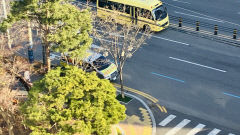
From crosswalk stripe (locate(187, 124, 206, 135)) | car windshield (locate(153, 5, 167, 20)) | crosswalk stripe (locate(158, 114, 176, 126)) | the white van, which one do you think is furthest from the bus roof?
A: crosswalk stripe (locate(187, 124, 206, 135))

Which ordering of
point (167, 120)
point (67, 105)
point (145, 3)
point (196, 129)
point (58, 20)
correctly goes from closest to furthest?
point (67, 105), point (58, 20), point (196, 129), point (167, 120), point (145, 3)

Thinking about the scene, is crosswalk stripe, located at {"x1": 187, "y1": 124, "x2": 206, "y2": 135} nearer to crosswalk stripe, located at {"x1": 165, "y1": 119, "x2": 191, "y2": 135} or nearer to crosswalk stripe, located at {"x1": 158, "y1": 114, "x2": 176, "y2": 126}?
crosswalk stripe, located at {"x1": 165, "y1": 119, "x2": 191, "y2": 135}

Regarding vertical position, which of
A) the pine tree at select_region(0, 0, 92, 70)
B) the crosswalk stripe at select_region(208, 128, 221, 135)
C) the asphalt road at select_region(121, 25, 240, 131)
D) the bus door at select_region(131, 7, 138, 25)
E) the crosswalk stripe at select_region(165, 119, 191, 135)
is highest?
the pine tree at select_region(0, 0, 92, 70)

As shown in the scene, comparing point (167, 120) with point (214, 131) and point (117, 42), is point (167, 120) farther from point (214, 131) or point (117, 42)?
point (117, 42)

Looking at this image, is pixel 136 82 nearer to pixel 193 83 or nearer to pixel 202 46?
pixel 193 83

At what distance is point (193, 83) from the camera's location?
39.7 m

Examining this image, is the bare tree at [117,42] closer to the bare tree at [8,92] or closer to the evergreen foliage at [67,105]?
the bare tree at [8,92]

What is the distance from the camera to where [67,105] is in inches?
1101

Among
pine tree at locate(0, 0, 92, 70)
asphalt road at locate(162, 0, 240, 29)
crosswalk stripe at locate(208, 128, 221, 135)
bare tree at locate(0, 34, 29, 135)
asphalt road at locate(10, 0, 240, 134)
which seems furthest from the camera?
asphalt road at locate(162, 0, 240, 29)

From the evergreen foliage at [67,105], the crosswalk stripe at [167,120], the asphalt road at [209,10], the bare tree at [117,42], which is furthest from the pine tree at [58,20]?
the asphalt road at [209,10]

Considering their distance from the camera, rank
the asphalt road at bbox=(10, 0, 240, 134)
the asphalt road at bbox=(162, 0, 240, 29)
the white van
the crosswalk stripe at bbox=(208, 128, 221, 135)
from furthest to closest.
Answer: the asphalt road at bbox=(162, 0, 240, 29) < the white van < the asphalt road at bbox=(10, 0, 240, 134) < the crosswalk stripe at bbox=(208, 128, 221, 135)

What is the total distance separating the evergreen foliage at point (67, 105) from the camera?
26875mm

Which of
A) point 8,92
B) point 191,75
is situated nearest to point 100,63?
point 191,75

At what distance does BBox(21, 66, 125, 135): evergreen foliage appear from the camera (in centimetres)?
2688
